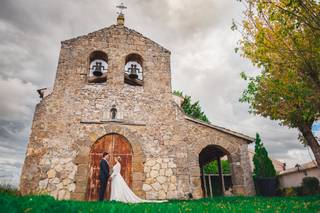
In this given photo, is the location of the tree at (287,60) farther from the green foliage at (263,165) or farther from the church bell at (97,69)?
the church bell at (97,69)

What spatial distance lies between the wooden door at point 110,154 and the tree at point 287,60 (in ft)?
17.6

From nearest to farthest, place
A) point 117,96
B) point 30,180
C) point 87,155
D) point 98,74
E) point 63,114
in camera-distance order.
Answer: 1. point 30,180
2. point 87,155
3. point 63,114
4. point 117,96
5. point 98,74

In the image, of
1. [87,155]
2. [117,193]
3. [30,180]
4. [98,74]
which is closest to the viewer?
[117,193]

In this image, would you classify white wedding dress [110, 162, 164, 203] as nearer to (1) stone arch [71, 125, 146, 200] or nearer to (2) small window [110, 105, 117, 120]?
(1) stone arch [71, 125, 146, 200]

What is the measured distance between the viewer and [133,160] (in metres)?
8.80

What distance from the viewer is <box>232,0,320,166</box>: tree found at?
18.3ft

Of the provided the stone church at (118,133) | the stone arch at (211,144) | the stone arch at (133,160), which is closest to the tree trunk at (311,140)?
the stone church at (118,133)

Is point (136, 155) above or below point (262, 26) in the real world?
below

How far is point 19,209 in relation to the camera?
1.96 m

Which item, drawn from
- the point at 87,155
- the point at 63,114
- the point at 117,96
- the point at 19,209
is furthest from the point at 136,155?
the point at 19,209

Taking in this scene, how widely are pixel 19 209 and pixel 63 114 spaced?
7.80 m

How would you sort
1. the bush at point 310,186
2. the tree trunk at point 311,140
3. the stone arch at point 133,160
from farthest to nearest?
the bush at point 310,186
the tree trunk at point 311,140
the stone arch at point 133,160

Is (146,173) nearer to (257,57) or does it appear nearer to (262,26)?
(257,57)

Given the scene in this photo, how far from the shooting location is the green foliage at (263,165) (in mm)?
13411
